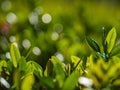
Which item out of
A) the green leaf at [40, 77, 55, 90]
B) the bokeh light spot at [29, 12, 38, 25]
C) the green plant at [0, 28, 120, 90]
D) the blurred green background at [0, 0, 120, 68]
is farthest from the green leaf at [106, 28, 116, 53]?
the bokeh light spot at [29, 12, 38, 25]

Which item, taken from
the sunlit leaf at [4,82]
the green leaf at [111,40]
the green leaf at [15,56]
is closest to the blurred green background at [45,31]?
the green leaf at [15,56]

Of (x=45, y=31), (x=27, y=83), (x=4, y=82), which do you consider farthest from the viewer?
(x=45, y=31)

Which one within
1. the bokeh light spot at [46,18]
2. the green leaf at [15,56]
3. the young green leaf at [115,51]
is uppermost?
the young green leaf at [115,51]

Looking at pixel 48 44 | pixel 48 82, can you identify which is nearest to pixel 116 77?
pixel 48 82

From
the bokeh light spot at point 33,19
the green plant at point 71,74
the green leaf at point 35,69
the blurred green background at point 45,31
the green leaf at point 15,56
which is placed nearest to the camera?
the green plant at point 71,74

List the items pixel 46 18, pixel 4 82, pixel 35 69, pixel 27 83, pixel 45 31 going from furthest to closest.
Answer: pixel 46 18, pixel 45 31, pixel 35 69, pixel 4 82, pixel 27 83

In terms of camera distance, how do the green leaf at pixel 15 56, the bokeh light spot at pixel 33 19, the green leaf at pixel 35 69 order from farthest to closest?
the bokeh light spot at pixel 33 19, the green leaf at pixel 15 56, the green leaf at pixel 35 69

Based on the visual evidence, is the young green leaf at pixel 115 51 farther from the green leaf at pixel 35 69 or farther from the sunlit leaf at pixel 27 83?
the sunlit leaf at pixel 27 83

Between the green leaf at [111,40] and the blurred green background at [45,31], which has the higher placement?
the green leaf at [111,40]

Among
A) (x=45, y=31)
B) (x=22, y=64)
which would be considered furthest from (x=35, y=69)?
(x=45, y=31)

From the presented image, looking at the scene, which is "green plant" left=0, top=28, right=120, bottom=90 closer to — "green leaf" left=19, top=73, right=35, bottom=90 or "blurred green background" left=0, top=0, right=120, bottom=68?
"green leaf" left=19, top=73, right=35, bottom=90

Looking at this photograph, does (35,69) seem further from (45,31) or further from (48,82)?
(45,31)

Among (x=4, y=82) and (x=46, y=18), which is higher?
(x=4, y=82)
